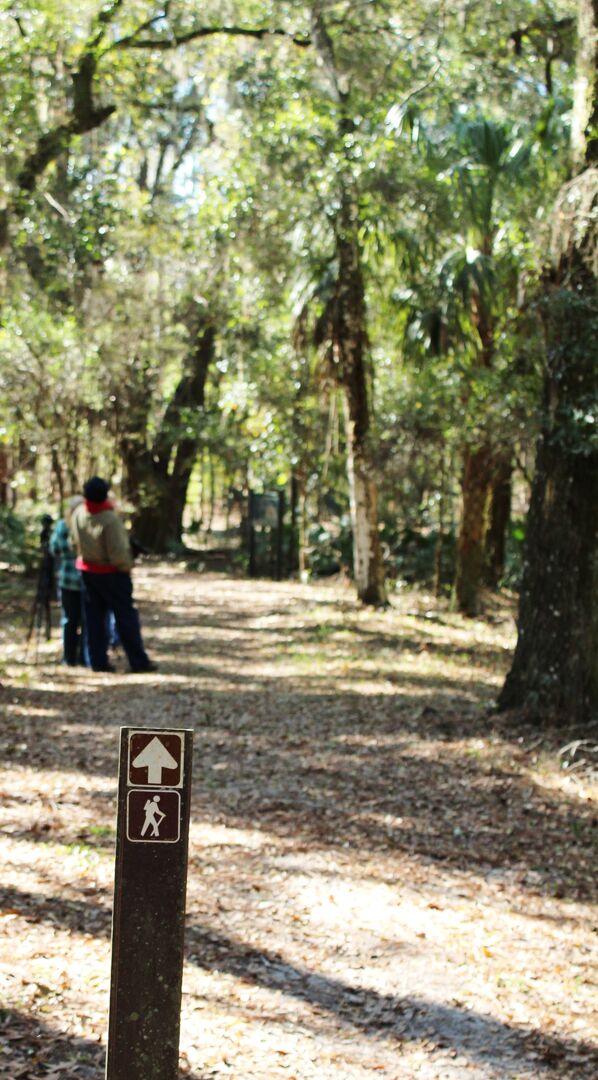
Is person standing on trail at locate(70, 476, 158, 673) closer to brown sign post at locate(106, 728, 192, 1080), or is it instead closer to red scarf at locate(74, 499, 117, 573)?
red scarf at locate(74, 499, 117, 573)

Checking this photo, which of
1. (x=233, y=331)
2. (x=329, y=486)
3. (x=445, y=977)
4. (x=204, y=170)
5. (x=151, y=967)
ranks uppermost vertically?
(x=204, y=170)

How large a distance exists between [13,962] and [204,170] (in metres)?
21.5

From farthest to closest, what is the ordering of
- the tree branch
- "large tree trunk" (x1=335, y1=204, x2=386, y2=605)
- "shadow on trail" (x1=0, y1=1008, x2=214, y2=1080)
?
"large tree trunk" (x1=335, y1=204, x2=386, y2=605) < the tree branch < "shadow on trail" (x1=0, y1=1008, x2=214, y2=1080)

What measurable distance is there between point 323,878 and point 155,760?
13.5 ft

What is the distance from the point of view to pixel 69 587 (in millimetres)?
12945

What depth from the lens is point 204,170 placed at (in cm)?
2464

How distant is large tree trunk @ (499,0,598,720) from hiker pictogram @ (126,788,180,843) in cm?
722

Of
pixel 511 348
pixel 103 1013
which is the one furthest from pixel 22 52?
pixel 103 1013

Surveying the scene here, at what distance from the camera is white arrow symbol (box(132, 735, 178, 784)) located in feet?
9.98

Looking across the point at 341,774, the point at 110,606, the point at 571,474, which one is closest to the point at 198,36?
the point at 110,606

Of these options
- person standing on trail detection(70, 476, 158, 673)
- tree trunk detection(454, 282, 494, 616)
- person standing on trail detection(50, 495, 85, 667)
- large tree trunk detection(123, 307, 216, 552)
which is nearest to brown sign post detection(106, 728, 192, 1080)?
person standing on trail detection(70, 476, 158, 673)

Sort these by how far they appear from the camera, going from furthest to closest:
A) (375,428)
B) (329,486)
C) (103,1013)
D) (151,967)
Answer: (329,486), (375,428), (103,1013), (151,967)

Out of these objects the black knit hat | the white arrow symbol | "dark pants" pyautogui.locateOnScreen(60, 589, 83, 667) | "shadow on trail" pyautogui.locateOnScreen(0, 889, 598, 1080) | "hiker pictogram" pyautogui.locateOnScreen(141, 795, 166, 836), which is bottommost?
Answer: "shadow on trail" pyautogui.locateOnScreen(0, 889, 598, 1080)

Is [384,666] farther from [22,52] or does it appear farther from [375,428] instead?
[22,52]
